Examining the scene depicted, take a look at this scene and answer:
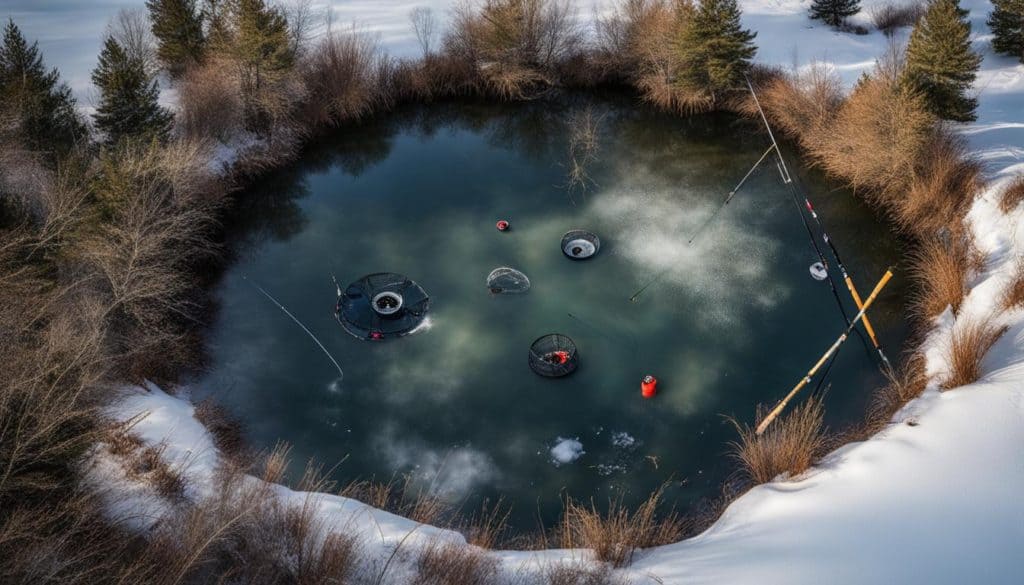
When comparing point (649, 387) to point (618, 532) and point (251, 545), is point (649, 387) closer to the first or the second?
Result: point (618, 532)

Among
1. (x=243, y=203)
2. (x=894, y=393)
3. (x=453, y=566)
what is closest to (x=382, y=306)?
(x=243, y=203)

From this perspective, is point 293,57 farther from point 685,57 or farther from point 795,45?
point 795,45

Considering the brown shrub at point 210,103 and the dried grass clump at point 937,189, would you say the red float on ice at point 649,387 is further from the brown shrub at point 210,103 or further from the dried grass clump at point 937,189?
the brown shrub at point 210,103

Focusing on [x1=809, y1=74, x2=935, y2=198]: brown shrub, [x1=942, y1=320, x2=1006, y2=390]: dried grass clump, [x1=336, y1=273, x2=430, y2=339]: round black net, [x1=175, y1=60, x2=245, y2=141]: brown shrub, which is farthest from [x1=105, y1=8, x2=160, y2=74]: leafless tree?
[x1=942, y1=320, x2=1006, y2=390]: dried grass clump

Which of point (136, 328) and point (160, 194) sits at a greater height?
point (160, 194)

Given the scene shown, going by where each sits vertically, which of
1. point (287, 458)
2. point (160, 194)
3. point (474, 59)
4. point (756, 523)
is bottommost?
point (287, 458)

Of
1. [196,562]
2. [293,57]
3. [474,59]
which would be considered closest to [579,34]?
[474,59]
